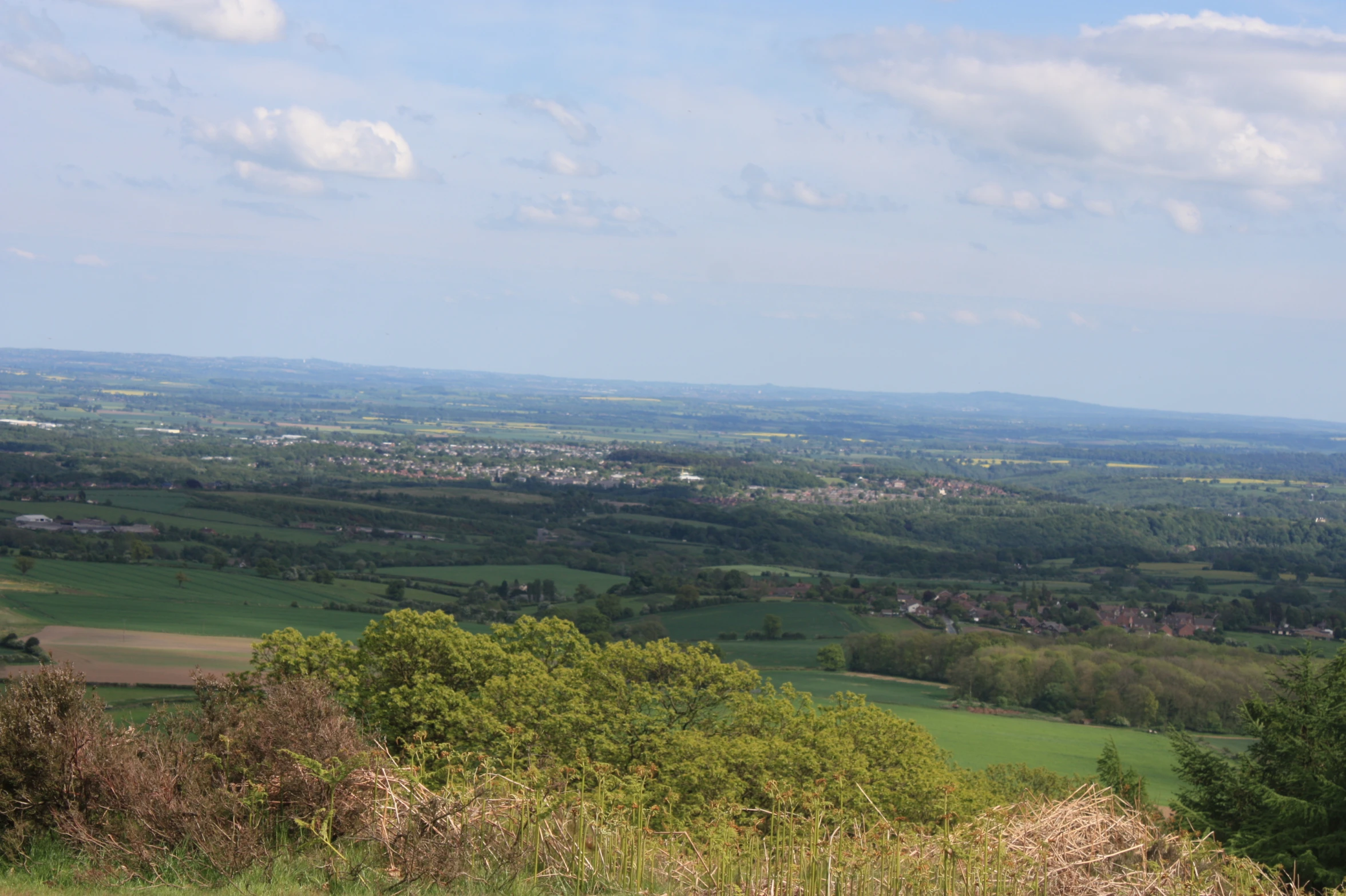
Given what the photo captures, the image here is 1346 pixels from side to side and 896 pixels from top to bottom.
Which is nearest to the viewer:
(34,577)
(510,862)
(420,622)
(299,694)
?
(510,862)

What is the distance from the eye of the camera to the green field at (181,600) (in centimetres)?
6731

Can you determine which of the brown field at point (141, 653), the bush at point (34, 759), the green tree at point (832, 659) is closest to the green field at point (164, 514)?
the brown field at point (141, 653)

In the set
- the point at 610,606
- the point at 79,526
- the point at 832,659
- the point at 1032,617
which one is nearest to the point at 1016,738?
the point at 832,659

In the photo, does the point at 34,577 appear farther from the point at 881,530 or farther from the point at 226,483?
the point at 881,530

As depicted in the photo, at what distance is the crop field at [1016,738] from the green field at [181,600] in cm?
3255

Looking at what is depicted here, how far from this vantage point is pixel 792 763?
2405cm

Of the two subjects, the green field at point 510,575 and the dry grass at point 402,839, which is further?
the green field at point 510,575

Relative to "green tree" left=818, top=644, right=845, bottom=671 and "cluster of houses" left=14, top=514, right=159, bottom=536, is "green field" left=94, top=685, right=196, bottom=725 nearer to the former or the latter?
"green tree" left=818, top=644, right=845, bottom=671

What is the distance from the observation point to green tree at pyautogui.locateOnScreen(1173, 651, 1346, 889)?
68.6 feet

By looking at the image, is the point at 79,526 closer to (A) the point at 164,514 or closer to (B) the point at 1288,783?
(A) the point at 164,514

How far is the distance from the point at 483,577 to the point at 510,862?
9822cm

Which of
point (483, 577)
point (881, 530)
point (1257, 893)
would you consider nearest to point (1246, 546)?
point (881, 530)

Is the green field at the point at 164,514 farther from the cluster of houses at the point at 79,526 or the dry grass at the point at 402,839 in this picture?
the dry grass at the point at 402,839

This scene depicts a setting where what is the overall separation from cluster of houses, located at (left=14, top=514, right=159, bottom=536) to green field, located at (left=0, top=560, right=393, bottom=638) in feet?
55.3
